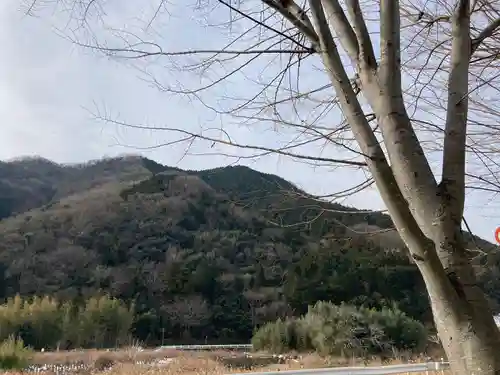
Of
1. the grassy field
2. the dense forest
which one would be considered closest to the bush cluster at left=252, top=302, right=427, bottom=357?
the grassy field

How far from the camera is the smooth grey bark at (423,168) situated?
4.31ft

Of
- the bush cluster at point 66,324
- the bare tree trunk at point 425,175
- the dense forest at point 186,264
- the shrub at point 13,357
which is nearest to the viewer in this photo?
the bare tree trunk at point 425,175

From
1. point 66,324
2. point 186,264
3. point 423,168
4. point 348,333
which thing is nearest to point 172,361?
point 348,333

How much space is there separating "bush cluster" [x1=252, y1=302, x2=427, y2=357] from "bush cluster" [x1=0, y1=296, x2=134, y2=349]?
28.8 ft

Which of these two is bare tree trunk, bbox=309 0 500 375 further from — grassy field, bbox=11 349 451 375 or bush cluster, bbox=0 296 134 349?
bush cluster, bbox=0 296 134 349

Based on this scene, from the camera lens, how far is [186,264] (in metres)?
36.8

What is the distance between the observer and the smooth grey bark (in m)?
1.31

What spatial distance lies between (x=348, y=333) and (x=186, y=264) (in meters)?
22.3

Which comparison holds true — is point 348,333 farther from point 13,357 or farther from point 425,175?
point 425,175

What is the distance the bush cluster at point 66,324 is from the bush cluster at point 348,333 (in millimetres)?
8783

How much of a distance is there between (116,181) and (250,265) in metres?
31.7

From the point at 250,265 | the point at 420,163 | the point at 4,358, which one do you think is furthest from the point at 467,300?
the point at 250,265

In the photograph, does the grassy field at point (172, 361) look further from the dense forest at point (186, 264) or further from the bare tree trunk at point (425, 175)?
the bare tree trunk at point (425, 175)

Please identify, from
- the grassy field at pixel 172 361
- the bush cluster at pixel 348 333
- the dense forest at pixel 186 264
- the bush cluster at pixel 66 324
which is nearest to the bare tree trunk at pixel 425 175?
the grassy field at pixel 172 361
